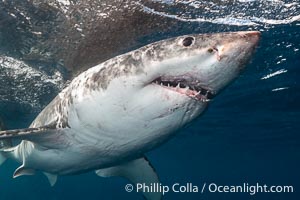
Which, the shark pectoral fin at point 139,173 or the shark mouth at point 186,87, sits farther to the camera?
the shark pectoral fin at point 139,173

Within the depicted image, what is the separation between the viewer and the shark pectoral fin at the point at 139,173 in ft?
23.3

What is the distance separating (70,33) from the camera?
9.38 meters

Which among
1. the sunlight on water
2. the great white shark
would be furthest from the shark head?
the sunlight on water

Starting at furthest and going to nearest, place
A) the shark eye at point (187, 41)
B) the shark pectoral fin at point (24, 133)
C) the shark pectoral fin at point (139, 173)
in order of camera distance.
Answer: the shark pectoral fin at point (139, 173)
the shark pectoral fin at point (24, 133)
the shark eye at point (187, 41)

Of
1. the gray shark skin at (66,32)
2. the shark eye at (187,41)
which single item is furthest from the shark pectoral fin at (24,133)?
the gray shark skin at (66,32)

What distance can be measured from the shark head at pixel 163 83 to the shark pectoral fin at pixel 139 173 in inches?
102

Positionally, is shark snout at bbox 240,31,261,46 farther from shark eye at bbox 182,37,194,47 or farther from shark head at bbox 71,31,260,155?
shark eye at bbox 182,37,194,47

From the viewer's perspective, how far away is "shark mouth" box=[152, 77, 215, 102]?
11.6 feet

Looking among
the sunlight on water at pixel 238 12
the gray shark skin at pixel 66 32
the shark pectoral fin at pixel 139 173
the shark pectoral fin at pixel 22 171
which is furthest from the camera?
the shark pectoral fin at pixel 22 171

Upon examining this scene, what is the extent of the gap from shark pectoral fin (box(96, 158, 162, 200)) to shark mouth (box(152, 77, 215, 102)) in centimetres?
371

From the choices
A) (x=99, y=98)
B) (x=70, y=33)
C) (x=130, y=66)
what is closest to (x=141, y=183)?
(x=99, y=98)

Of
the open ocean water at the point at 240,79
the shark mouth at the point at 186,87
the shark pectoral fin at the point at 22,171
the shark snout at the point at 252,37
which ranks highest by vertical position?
the open ocean water at the point at 240,79

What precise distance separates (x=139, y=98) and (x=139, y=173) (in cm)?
400

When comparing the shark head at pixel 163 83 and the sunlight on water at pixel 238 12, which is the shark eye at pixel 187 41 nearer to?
the shark head at pixel 163 83
